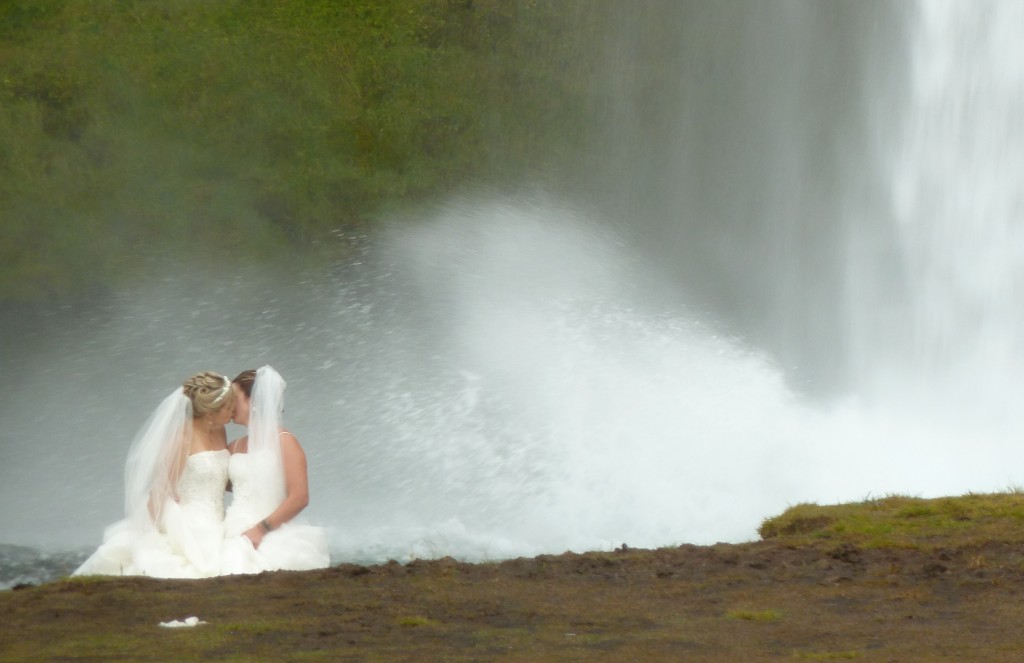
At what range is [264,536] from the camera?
9656 millimetres

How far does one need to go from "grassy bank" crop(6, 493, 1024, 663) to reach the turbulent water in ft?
18.6

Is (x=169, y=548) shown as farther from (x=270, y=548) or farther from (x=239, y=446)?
(x=239, y=446)

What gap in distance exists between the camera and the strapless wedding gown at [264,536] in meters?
9.54

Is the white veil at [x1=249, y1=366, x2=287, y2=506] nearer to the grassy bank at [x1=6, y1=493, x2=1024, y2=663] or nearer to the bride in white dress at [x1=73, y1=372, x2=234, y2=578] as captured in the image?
the bride in white dress at [x1=73, y1=372, x2=234, y2=578]

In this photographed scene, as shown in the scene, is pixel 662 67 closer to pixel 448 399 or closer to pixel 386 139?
pixel 386 139

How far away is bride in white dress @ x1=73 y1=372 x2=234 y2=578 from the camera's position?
9.46 m

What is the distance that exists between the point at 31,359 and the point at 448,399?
8300 millimetres

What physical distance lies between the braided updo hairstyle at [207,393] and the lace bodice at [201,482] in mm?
325

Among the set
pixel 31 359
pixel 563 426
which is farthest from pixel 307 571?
pixel 31 359

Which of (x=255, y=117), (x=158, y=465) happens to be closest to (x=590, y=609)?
(x=158, y=465)

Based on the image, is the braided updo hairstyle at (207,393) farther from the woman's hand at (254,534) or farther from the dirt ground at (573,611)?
the dirt ground at (573,611)

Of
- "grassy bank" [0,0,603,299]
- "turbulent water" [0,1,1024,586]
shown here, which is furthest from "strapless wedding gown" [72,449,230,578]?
"grassy bank" [0,0,603,299]

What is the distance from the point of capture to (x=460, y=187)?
1244 inches

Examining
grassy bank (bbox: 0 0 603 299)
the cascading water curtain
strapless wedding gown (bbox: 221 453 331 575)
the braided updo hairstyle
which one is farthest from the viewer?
grassy bank (bbox: 0 0 603 299)
